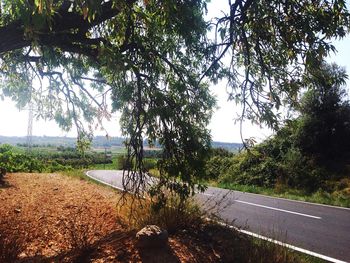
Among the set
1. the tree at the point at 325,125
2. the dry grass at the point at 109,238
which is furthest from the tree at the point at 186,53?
the tree at the point at 325,125

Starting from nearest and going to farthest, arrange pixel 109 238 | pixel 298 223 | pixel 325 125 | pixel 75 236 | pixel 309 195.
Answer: pixel 75 236
pixel 109 238
pixel 298 223
pixel 309 195
pixel 325 125

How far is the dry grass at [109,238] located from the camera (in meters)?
5.16

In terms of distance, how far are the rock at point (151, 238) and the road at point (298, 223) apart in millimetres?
1596

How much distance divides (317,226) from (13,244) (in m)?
→ 7.82

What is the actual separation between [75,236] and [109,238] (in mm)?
685

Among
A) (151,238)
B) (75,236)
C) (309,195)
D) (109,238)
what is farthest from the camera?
(309,195)

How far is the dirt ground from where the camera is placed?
5160 mm

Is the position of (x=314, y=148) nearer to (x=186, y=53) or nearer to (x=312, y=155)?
(x=312, y=155)

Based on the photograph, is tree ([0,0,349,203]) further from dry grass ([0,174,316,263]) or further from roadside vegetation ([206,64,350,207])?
roadside vegetation ([206,64,350,207])

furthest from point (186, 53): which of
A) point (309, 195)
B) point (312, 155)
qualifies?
point (312, 155)

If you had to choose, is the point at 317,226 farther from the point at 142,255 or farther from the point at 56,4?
the point at 56,4

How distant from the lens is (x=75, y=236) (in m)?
5.48

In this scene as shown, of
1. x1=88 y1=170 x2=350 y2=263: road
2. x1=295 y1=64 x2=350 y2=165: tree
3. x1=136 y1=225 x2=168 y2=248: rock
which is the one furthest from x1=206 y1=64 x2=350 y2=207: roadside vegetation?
x1=136 y1=225 x2=168 y2=248: rock

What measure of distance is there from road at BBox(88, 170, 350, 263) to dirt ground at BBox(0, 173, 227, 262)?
1.56 m
